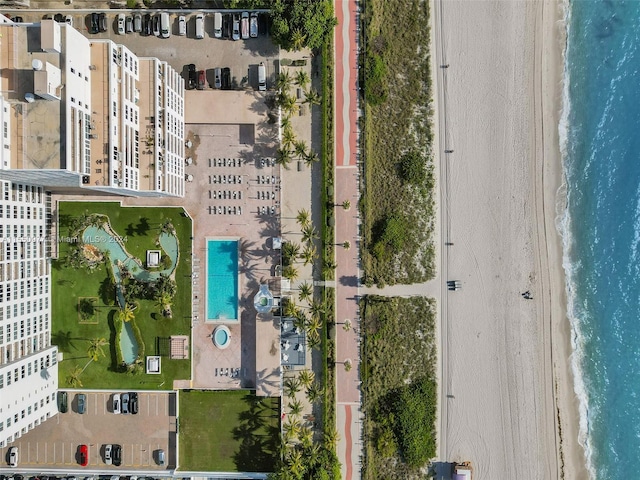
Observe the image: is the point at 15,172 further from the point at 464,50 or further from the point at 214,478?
the point at 464,50

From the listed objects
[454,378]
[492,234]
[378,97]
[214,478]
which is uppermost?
[378,97]

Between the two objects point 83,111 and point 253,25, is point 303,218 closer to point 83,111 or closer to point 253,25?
point 253,25

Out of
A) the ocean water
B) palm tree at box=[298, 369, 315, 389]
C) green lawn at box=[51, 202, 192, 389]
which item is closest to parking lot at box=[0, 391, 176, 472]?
green lawn at box=[51, 202, 192, 389]

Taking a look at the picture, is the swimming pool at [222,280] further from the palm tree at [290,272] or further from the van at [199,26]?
the van at [199,26]

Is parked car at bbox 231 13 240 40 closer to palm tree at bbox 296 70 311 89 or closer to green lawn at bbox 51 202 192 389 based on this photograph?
palm tree at bbox 296 70 311 89

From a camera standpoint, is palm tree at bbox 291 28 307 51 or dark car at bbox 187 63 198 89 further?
dark car at bbox 187 63 198 89

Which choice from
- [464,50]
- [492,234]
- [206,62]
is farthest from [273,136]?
[492,234]
